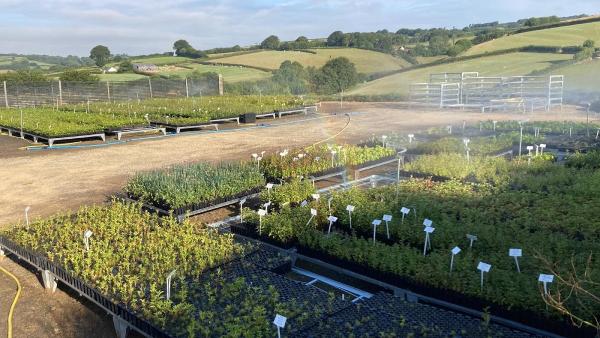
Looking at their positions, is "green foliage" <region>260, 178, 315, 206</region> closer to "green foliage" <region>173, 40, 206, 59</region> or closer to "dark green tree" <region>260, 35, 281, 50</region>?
"green foliage" <region>173, 40, 206, 59</region>

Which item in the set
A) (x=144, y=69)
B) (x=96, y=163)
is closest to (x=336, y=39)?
(x=144, y=69)

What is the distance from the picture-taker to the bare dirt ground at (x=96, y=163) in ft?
18.0

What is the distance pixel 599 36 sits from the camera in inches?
1694

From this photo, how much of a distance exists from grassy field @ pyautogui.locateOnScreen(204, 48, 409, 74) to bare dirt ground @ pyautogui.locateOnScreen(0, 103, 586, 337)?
82.8 ft

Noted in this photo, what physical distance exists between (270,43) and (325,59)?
20.6 m

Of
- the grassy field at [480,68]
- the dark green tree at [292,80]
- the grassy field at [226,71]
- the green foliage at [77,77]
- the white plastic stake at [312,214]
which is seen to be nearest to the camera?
the white plastic stake at [312,214]

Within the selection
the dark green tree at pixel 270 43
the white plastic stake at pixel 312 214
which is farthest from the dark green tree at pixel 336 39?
the white plastic stake at pixel 312 214

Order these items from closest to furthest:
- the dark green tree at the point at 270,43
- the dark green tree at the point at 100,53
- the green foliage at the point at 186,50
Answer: the green foliage at the point at 186,50 < the dark green tree at the point at 270,43 < the dark green tree at the point at 100,53

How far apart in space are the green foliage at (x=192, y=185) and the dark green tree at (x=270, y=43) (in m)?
59.4

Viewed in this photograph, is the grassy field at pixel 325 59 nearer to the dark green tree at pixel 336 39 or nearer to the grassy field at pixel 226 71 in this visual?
the grassy field at pixel 226 71

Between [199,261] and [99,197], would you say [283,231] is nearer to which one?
[199,261]

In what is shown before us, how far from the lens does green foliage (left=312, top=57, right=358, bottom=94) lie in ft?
133

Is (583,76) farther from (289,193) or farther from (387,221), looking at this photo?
(387,221)

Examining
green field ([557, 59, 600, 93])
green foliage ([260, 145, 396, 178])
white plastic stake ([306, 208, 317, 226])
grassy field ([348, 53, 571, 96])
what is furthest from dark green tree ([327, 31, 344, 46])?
white plastic stake ([306, 208, 317, 226])
